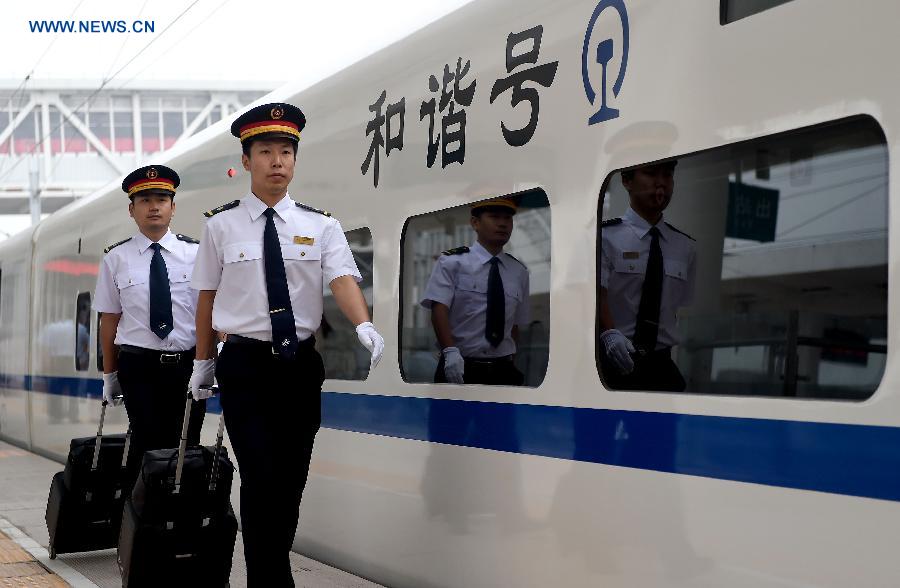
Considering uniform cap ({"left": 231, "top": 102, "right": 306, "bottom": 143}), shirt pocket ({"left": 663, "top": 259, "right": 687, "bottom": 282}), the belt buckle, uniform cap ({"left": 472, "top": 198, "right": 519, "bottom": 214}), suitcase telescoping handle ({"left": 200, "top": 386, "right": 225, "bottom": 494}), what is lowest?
suitcase telescoping handle ({"left": 200, "top": 386, "right": 225, "bottom": 494})

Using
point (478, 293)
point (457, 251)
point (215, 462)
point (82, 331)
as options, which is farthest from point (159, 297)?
point (82, 331)

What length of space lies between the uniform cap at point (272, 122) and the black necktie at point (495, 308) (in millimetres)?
869

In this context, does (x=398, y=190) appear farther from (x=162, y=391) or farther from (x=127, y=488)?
(x=127, y=488)

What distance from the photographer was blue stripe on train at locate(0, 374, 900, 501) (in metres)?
2.57

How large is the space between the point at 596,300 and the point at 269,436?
1.28 meters

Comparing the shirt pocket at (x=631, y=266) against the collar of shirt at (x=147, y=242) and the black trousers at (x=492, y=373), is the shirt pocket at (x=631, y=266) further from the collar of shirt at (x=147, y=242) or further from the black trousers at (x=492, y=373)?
the collar of shirt at (x=147, y=242)

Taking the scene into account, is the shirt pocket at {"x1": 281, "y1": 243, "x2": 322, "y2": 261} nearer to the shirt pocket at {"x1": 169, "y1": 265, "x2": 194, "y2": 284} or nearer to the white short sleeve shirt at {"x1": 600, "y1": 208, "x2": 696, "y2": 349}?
the white short sleeve shirt at {"x1": 600, "y1": 208, "x2": 696, "y2": 349}

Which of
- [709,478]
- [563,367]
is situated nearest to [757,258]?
[709,478]

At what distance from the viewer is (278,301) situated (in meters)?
3.97

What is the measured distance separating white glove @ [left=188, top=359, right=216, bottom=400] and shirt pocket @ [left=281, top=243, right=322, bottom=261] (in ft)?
1.78

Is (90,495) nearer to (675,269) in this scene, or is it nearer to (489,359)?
(489,359)

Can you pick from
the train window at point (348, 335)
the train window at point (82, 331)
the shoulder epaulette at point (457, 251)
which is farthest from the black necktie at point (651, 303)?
the train window at point (82, 331)

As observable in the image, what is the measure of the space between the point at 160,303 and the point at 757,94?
3462mm

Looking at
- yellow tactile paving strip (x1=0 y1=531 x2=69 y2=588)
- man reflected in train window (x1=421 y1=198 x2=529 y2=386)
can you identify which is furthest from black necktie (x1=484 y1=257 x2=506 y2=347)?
yellow tactile paving strip (x1=0 y1=531 x2=69 y2=588)
